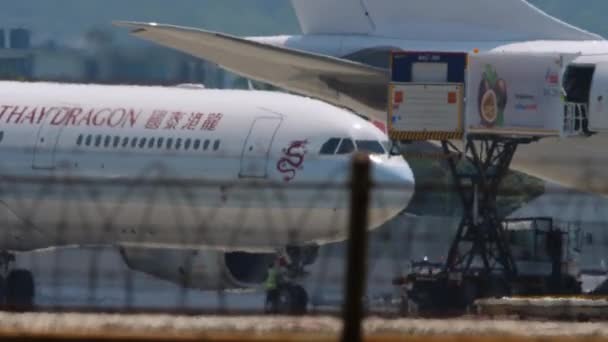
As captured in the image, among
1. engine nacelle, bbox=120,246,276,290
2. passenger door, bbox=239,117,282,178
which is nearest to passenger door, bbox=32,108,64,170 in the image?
engine nacelle, bbox=120,246,276,290

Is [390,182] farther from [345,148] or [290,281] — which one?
[290,281]

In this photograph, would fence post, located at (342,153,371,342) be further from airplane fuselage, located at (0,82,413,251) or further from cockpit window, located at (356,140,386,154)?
cockpit window, located at (356,140,386,154)

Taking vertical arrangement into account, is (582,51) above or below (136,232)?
above

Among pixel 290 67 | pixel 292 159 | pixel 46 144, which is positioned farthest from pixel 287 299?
pixel 290 67

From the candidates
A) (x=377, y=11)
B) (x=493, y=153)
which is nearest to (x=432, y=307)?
(x=493, y=153)

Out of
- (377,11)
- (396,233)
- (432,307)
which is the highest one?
(377,11)

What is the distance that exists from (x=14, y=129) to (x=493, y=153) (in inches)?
293

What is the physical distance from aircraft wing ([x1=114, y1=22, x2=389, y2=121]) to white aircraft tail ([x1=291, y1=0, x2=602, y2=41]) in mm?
2764

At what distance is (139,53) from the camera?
1598 inches

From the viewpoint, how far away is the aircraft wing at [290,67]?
99.3ft

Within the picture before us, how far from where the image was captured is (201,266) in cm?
2466

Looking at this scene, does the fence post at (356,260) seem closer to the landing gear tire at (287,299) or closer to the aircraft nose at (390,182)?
the landing gear tire at (287,299)

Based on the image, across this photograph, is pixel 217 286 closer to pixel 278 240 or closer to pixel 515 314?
pixel 278 240

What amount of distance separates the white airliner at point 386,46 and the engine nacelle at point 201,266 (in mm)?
4758
